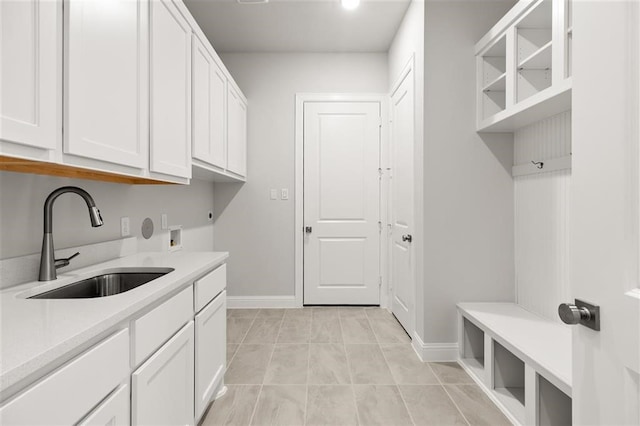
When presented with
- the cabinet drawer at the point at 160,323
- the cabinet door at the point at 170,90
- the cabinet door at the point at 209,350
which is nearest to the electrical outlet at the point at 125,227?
the cabinet door at the point at 170,90

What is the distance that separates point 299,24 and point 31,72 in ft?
8.87

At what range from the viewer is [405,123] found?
9.88ft

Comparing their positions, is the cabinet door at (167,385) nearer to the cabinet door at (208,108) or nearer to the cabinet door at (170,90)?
the cabinet door at (170,90)

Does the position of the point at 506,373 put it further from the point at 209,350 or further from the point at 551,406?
the point at 209,350

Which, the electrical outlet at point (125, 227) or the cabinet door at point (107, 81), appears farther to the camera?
the electrical outlet at point (125, 227)

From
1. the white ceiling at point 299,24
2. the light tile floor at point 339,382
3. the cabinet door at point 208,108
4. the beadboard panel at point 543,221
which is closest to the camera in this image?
the light tile floor at point 339,382

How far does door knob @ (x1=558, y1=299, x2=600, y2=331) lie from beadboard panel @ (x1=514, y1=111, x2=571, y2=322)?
139cm

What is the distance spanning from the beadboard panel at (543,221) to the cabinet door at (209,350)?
6.50 feet

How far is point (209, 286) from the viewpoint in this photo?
5.80 feet

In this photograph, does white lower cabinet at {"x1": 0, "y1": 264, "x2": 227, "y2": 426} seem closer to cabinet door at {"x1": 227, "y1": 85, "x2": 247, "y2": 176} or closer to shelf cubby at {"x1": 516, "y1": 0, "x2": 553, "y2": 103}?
cabinet door at {"x1": 227, "y1": 85, "x2": 247, "y2": 176}

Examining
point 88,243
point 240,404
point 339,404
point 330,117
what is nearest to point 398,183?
point 330,117

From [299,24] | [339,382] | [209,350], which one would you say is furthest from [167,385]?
[299,24]

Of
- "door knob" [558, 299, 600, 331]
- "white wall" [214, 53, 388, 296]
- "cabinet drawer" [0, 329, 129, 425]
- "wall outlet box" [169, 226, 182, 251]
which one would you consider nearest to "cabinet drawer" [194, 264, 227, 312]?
"cabinet drawer" [0, 329, 129, 425]

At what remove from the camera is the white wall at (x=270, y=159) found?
3.79 metres
